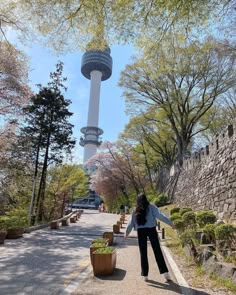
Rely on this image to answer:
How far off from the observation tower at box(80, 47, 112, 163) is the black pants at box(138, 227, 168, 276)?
79157 mm

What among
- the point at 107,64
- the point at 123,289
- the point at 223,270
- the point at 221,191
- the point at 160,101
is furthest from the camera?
the point at 107,64

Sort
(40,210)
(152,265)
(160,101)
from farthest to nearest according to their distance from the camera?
(160,101), (40,210), (152,265)

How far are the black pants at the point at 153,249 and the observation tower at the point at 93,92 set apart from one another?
79157 mm

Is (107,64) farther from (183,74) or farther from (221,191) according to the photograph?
(221,191)

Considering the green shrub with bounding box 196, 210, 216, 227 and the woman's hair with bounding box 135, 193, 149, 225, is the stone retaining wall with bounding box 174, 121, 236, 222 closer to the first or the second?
the green shrub with bounding box 196, 210, 216, 227

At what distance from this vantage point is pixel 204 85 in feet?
67.5

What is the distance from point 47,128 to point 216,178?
1185 cm

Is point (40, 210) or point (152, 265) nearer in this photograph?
point (152, 265)

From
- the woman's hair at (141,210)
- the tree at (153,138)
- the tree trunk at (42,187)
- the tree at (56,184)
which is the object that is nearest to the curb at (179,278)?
the woman's hair at (141,210)

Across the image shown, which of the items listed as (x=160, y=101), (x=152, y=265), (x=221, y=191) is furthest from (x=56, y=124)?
(x=152, y=265)

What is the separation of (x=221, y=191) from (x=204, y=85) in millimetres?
11897

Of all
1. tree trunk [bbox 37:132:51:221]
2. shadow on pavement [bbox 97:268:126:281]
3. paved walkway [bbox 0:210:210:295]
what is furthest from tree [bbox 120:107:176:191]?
shadow on pavement [bbox 97:268:126:281]

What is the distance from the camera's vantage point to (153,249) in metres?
4.95

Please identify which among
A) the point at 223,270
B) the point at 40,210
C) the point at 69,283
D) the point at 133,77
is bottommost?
the point at 69,283
